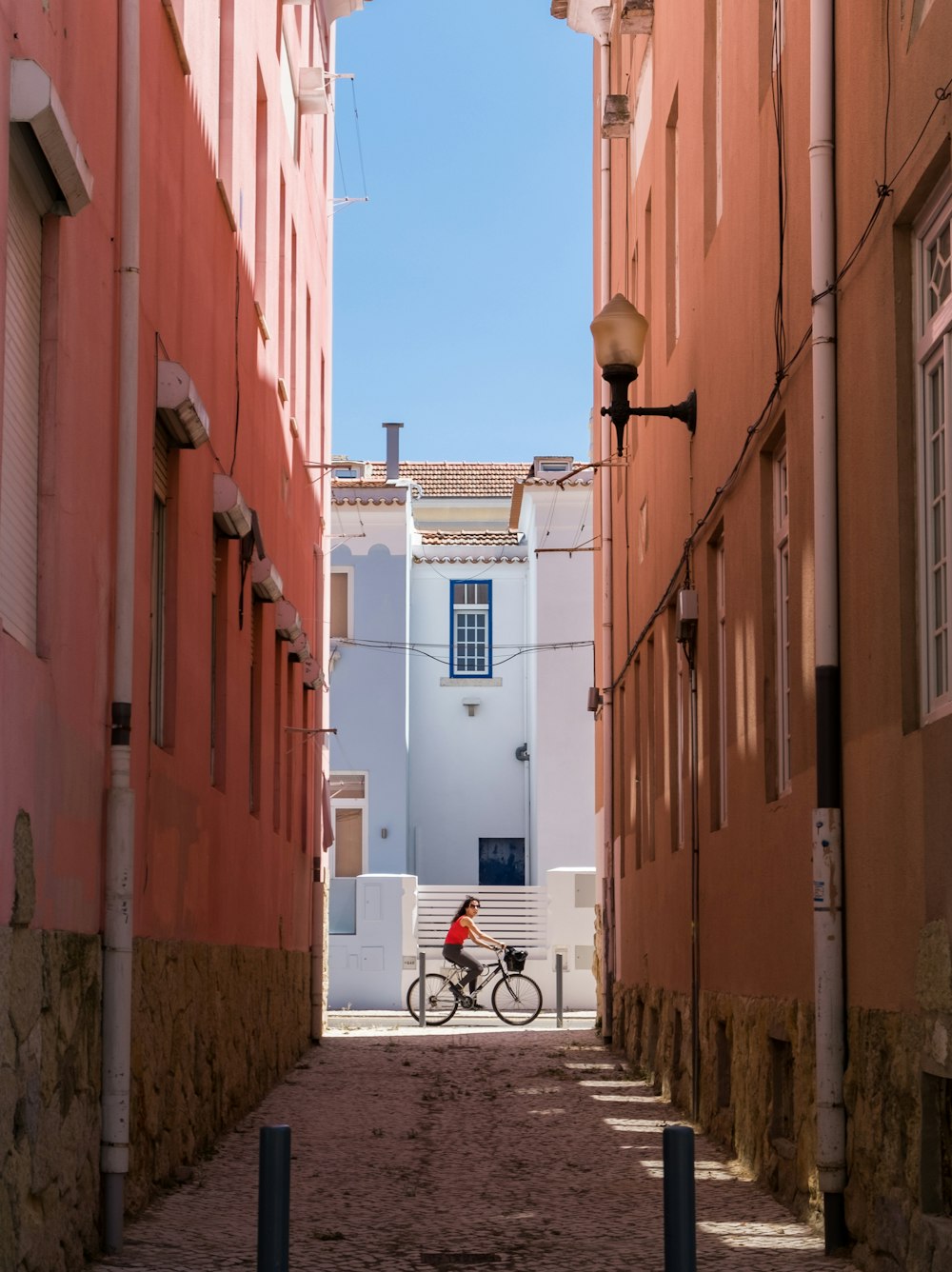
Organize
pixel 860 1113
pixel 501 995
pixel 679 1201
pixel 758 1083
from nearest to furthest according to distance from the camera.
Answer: pixel 679 1201
pixel 860 1113
pixel 758 1083
pixel 501 995

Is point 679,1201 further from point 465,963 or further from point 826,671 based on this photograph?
point 465,963

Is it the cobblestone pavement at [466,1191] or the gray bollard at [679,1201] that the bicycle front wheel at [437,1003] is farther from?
the gray bollard at [679,1201]

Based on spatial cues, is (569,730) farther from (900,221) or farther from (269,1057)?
(900,221)

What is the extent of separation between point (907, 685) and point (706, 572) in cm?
623

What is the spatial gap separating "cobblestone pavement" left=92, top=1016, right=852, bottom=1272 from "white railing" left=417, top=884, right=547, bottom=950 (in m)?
17.8

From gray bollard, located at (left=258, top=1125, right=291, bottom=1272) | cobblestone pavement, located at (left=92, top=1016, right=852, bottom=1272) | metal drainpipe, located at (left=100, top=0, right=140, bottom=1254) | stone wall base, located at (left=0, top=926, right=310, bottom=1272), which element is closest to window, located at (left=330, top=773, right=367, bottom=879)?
cobblestone pavement, located at (left=92, top=1016, right=852, bottom=1272)

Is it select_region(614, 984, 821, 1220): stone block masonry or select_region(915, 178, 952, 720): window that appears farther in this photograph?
select_region(614, 984, 821, 1220): stone block masonry

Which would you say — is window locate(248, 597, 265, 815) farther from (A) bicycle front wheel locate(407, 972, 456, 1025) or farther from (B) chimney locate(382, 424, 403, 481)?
(B) chimney locate(382, 424, 403, 481)

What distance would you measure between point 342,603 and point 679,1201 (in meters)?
34.9

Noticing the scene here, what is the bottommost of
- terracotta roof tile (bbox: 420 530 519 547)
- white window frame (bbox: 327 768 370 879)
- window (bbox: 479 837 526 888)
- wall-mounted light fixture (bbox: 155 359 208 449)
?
window (bbox: 479 837 526 888)

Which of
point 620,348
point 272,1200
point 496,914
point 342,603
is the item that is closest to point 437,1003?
point 496,914

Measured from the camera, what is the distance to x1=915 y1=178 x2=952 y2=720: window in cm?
715

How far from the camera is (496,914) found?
35.4 meters

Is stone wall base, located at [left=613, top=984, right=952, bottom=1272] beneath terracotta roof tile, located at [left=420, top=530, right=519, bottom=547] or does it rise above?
beneath
